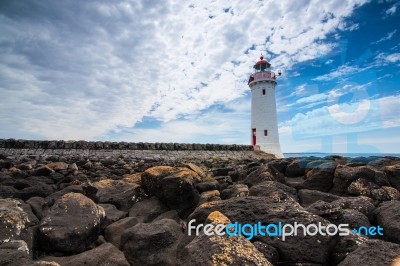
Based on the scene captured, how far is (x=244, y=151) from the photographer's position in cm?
2538

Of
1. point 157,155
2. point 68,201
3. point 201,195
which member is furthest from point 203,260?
point 157,155

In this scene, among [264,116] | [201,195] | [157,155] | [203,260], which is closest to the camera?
[203,260]

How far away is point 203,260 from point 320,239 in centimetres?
157

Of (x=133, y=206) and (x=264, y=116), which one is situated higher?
(x=264, y=116)

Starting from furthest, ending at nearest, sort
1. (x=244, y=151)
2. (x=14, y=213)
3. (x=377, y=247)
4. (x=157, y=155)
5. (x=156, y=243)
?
(x=244, y=151), (x=157, y=155), (x=14, y=213), (x=156, y=243), (x=377, y=247)

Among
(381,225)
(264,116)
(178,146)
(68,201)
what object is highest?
(264,116)

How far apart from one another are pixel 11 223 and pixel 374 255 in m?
4.70

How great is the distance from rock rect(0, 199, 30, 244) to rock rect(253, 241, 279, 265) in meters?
3.32

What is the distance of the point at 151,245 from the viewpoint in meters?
3.97

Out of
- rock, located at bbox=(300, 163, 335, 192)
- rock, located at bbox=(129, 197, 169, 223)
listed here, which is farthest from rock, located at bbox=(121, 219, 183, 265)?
rock, located at bbox=(300, 163, 335, 192)

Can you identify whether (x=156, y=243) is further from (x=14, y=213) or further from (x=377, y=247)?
(x=377, y=247)

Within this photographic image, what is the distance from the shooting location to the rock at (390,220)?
4023 millimetres

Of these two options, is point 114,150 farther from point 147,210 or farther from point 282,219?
point 282,219

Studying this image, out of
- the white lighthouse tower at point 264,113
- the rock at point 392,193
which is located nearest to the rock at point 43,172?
the rock at point 392,193
